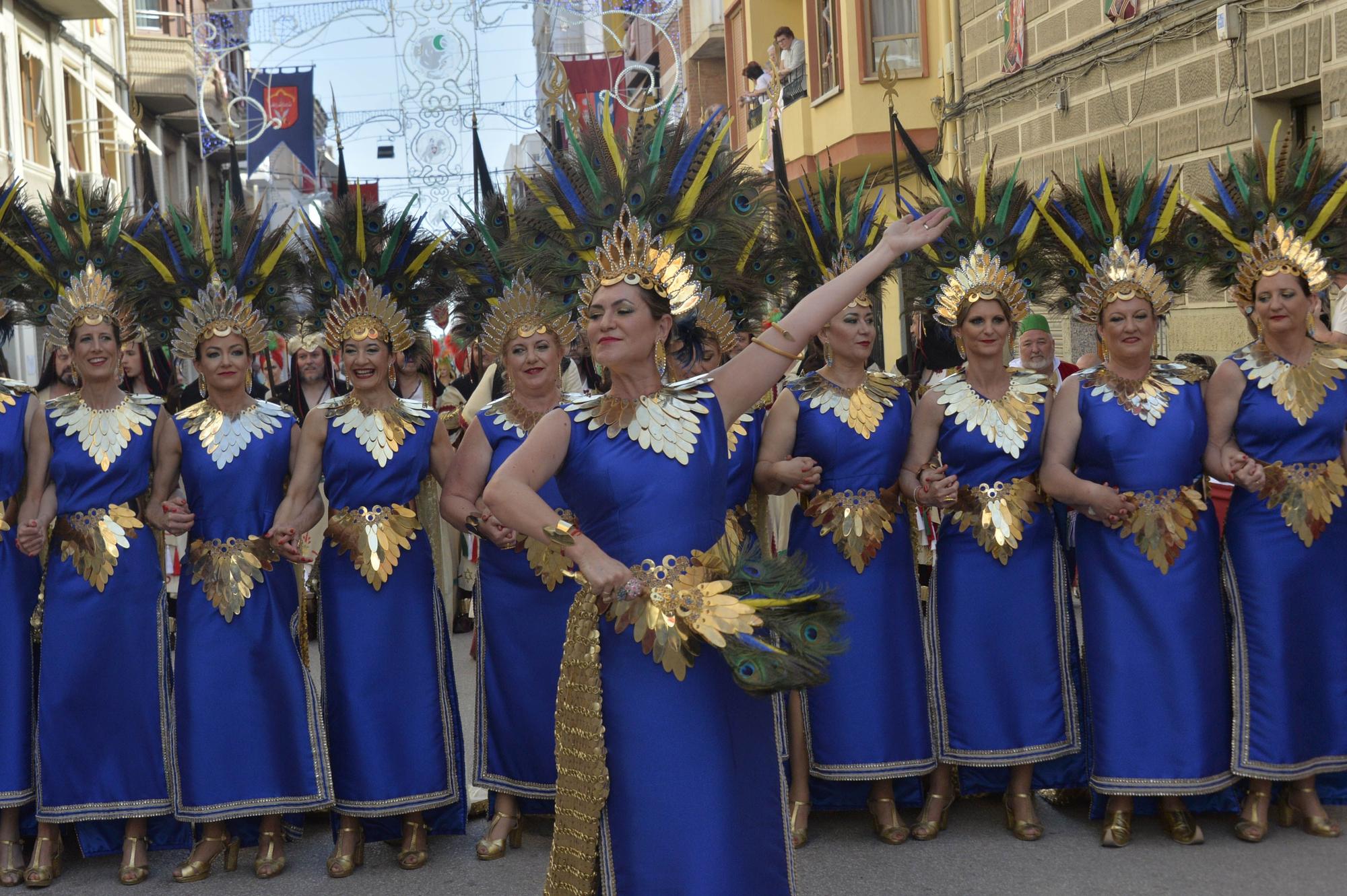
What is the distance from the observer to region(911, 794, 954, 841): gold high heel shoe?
5.84 m

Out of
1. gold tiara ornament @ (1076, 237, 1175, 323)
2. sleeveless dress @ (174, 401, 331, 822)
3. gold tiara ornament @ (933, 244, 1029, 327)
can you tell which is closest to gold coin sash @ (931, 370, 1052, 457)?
gold tiara ornament @ (933, 244, 1029, 327)

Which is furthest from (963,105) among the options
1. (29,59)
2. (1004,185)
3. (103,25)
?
(103,25)

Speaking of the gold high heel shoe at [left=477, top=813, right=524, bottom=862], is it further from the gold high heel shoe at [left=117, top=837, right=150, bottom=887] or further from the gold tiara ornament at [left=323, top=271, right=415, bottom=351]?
the gold tiara ornament at [left=323, top=271, right=415, bottom=351]

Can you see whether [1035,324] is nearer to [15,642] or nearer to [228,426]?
[228,426]

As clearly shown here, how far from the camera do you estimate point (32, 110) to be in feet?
88.1

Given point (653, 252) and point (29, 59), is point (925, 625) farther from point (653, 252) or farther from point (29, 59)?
point (29, 59)

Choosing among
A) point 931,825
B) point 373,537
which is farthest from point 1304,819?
point 373,537

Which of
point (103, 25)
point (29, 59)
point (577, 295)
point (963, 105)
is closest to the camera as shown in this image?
point (577, 295)

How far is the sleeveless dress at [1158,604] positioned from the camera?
5.58 m

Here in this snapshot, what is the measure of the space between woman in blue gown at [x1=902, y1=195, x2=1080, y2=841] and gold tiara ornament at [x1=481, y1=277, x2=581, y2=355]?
1397 millimetres

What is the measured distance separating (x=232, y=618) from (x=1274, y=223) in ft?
13.4

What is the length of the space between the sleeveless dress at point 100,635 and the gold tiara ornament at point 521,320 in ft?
4.37

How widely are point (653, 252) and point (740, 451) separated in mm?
1887

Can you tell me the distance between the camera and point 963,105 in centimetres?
1741
